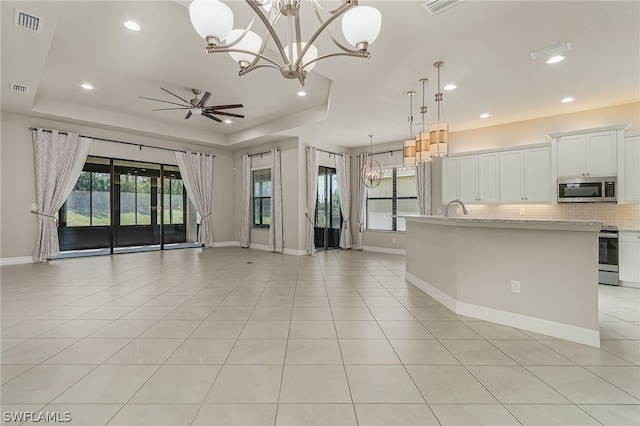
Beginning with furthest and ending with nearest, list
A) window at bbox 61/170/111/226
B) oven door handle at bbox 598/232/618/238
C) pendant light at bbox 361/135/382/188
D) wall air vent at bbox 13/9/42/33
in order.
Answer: pendant light at bbox 361/135/382/188 → window at bbox 61/170/111/226 → oven door handle at bbox 598/232/618/238 → wall air vent at bbox 13/9/42/33

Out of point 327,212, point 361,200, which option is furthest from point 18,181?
point 361,200

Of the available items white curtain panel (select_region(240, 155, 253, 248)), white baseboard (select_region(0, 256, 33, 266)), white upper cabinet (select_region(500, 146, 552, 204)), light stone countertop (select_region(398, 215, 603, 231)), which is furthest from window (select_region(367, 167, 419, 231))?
white baseboard (select_region(0, 256, 33, 266))

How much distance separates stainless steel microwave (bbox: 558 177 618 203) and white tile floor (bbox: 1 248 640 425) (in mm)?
1532

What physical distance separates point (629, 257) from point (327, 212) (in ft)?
20.3

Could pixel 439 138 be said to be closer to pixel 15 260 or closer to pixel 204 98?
pixel 204 98

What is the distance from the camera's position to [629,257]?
14.2ft

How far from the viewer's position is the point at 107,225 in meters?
6.90

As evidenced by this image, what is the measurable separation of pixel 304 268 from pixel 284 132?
3359mm

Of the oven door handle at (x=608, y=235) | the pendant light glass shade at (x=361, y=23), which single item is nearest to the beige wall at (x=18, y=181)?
the pendant light glass shade at (x=361, y=23)

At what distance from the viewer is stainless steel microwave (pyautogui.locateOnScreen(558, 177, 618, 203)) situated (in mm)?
4461

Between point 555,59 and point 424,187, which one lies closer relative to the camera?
point 555,59

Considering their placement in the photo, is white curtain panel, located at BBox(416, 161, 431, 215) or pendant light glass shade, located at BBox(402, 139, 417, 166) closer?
pendant light glass shade, located at BBox(402, 139, 417, 166)

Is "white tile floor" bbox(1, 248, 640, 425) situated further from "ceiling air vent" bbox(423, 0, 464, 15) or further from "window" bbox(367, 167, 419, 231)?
"window" bbox(367, 167, 419, 231)

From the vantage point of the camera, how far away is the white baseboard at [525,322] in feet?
8.19
